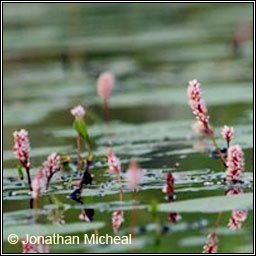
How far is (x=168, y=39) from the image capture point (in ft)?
41.6

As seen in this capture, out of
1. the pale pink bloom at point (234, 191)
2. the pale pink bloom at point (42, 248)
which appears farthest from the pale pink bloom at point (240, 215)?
the pale pink bloom at point (42, 248)

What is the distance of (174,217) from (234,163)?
1.13ft

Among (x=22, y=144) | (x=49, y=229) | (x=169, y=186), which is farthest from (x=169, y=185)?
(x=22, y=144)

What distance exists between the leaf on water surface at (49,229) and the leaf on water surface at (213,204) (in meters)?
0.31

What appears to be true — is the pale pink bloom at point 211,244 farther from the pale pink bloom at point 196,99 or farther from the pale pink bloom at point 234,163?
the pale pink bloom at point 196,99

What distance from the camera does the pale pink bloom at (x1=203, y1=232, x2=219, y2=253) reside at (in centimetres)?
376

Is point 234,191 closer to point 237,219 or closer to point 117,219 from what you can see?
point 237,219

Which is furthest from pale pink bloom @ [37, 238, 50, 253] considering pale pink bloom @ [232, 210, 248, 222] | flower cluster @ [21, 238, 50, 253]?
pale pink bloom @ [232, 210, 248, 222]

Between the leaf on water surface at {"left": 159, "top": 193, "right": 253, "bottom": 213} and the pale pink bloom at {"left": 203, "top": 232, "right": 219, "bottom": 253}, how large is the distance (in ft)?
1.20

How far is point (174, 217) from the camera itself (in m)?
4.23

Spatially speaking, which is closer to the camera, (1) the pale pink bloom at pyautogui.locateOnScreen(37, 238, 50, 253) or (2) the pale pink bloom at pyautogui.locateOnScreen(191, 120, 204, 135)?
(1) the pale pink bloom at pyautogui.locateOnScreen(37, 238, 50, 253)

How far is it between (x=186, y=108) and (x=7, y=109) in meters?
1.50

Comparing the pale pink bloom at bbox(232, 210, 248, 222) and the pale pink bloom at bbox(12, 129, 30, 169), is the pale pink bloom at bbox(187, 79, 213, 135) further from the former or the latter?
the pale pink bloom at bbox(12, 129, 30, 169)

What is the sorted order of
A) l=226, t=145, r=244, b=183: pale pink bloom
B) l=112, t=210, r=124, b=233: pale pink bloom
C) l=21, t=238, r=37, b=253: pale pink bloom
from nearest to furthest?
l=21, t=238, r=37, b=253: pale pink bloom → l=112, t=210, r=124, b=233: pale pink bloom → l=226, t=145, r=244, b=183: pale pink bloom
